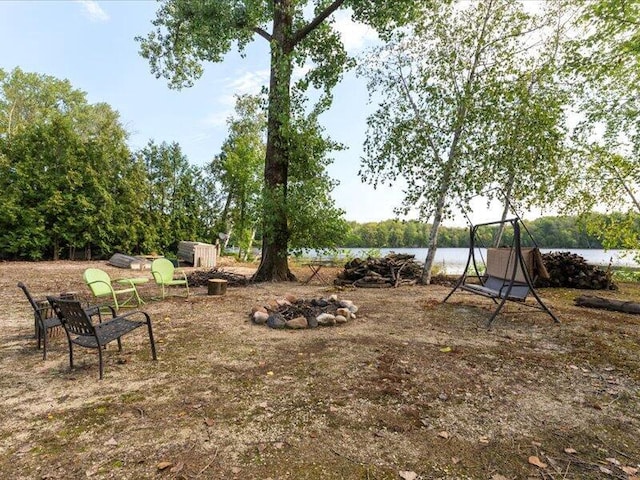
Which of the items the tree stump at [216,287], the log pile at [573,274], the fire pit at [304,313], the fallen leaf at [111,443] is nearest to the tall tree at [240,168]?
the tree stump at [216,287]

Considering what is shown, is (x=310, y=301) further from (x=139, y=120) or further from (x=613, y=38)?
(x=139, y=120)

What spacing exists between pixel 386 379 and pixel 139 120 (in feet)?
94.5

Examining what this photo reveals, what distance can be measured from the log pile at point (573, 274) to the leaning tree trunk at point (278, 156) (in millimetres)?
8017

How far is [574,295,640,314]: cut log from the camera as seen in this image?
6348 mm

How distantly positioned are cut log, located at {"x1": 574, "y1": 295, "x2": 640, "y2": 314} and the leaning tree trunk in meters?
7.26

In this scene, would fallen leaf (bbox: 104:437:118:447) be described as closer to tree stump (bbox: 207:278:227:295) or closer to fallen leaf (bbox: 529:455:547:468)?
fallen leaf (bbox: 529:455:547:468)

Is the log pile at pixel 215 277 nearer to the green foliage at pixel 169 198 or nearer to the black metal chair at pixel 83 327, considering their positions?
the black metal chair at pixel 83 327

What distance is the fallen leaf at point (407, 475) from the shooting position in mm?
1853

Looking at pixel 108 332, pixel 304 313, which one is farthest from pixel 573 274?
pixel 108 332

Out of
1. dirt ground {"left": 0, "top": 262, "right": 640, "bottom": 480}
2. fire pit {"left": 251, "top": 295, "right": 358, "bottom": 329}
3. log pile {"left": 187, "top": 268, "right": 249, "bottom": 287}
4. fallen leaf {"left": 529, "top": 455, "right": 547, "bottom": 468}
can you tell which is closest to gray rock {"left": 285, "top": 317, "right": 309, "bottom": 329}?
fire pit {"left": 251, "top": 295, "right": 358, "bottom": 329}

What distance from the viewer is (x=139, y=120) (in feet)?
83.4

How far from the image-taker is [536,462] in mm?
2020

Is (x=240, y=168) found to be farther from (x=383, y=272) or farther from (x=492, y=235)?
(x=492, y=235)

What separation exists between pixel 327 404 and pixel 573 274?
34.9ft
